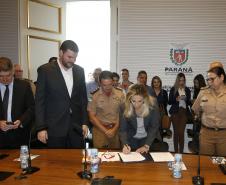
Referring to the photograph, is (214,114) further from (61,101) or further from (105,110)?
(61,101)

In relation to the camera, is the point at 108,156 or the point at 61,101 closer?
the point at 108,156

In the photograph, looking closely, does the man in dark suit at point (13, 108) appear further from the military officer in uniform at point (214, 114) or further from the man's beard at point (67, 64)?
the military officer in uniform at point (214, 114)

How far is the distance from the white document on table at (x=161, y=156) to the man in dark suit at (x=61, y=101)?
2.07 ft

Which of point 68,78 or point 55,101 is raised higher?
point 68,78

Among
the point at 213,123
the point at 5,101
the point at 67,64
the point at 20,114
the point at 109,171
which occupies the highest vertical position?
the point at 67,64

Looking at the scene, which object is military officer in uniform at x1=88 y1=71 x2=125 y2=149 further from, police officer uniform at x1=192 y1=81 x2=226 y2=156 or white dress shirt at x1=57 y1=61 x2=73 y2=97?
police officer uniform at x1=192 y1=81 x2=226 y2=156

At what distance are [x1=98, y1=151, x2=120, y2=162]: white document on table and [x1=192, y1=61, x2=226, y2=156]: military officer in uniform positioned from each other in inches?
43.1

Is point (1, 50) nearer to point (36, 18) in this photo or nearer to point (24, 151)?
point (36, 18)

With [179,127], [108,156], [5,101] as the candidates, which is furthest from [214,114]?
[179,127]

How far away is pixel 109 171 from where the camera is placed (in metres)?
2.24

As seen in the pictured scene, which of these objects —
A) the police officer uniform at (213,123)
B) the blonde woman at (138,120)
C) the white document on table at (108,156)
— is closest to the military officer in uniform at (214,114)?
the police officer uniform at (213,123)

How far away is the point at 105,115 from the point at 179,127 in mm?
2122

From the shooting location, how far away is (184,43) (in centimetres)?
607

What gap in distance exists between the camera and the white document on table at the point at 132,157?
8.17 feet
